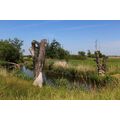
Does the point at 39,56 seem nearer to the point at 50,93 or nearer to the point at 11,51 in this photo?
the point at 50,93

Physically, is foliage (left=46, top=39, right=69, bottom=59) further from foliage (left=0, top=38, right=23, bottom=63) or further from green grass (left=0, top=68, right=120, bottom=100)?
green grass (left=0, top=68, right=120, bottom=100)

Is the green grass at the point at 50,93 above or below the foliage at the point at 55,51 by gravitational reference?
below

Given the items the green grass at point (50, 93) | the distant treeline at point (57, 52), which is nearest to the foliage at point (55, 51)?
the distant treeline at point (57, 52)

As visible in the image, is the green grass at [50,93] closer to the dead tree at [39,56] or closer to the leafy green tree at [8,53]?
the dead tree at [39,56]

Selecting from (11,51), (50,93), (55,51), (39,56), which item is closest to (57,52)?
(55,51)

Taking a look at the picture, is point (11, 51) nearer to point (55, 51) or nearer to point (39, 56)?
point (55, 51)

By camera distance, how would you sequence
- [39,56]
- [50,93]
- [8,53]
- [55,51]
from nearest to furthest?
[50,93]
[39,56]
[8,53]
[55,51]

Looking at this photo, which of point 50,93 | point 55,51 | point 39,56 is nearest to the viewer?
point 50,93

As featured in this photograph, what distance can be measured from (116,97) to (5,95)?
2.14m

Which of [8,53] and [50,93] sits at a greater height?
[8,53]

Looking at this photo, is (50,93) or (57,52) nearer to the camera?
(50,93)
